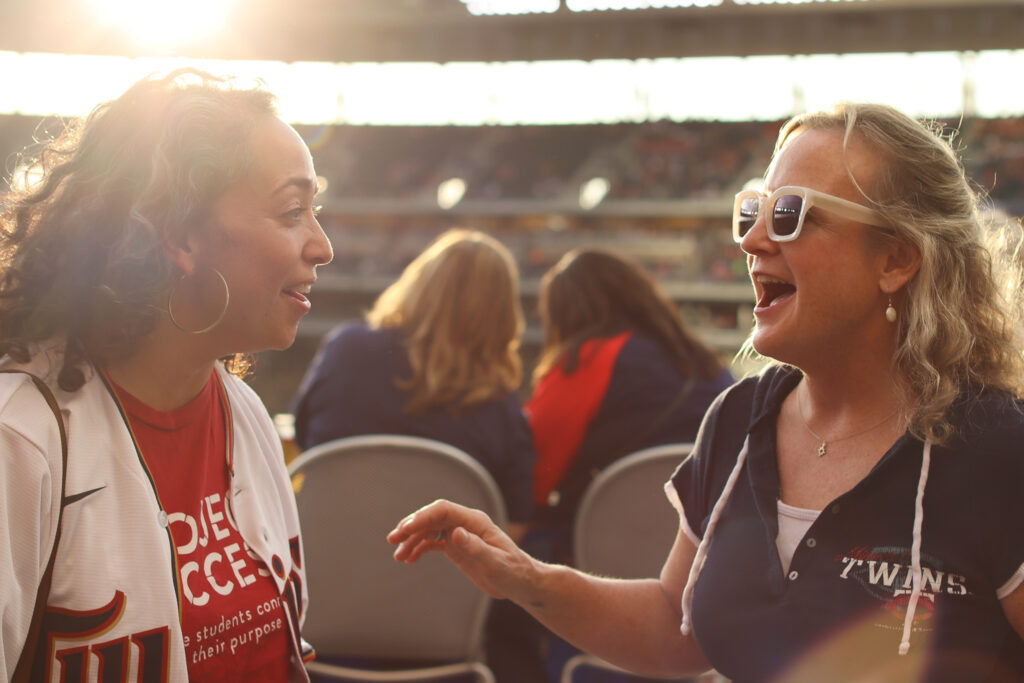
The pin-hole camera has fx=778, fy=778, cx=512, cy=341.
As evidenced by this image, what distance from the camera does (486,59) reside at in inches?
175

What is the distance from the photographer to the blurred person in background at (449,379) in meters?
1.98

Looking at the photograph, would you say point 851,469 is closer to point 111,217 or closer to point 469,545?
point 469,545

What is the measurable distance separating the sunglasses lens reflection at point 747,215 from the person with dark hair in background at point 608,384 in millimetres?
1023

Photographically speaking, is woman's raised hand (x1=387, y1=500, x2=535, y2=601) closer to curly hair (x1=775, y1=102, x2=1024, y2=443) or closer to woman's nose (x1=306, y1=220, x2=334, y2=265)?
woman's nose (x1=306, y1=220, x2=334, y2=265)

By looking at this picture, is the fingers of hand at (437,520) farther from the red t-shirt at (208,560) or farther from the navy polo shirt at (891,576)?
the navy polo shirt at (891,576)

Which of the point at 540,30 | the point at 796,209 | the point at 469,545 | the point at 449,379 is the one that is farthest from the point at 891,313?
the point at 540,30

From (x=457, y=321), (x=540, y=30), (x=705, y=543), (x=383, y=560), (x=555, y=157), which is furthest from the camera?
(x=555, y=157)

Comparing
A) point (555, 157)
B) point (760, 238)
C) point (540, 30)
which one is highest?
point (555, 157)

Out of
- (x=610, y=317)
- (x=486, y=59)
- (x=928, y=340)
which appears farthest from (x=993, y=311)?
(x=486, y=59)

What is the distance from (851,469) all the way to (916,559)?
0.47 ft

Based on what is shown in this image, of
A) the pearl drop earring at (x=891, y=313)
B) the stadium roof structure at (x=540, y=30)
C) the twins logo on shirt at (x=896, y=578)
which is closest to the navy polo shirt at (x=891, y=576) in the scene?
the twins logo on shirt at (x=896, y=578)

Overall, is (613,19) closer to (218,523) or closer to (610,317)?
(610,317)

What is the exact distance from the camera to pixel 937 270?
3.38ft

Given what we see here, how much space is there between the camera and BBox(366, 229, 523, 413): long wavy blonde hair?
6.51 ft
